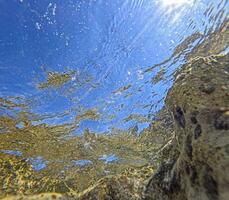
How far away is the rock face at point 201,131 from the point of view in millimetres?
3092

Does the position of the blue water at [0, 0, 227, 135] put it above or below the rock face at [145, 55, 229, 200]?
above

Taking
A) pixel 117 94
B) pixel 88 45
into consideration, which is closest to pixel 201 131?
pixel 88 45

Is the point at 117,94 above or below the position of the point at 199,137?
above

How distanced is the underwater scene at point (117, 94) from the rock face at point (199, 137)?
0.01 m

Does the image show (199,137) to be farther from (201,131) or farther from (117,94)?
(117,94)

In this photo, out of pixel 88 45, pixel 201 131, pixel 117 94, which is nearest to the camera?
pixel 201 131

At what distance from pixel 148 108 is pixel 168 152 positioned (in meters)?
6.16

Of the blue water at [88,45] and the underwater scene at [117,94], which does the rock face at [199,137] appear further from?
the blue water at [88,45]

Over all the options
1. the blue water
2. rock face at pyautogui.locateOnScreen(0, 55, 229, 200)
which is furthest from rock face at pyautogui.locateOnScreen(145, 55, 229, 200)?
the blue water

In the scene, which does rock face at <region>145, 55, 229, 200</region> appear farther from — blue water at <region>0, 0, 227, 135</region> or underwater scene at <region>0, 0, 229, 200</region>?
blue water at <region>0, 0, 227, 135</region>

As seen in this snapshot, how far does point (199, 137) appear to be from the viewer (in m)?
3.38

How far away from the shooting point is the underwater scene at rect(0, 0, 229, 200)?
141 inches

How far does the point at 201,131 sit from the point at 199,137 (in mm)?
80

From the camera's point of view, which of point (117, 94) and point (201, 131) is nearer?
point (201, 131)
